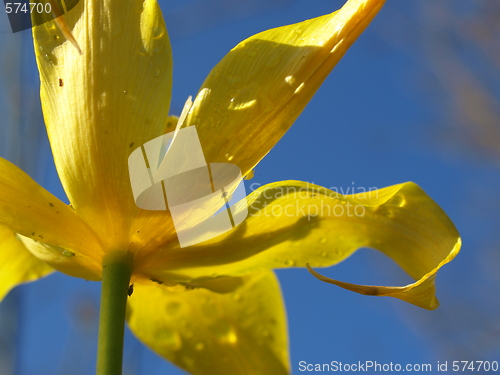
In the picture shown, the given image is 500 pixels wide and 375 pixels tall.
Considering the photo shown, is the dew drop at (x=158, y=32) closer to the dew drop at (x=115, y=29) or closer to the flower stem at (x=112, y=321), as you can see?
the dew drop at (x=115, y=29)

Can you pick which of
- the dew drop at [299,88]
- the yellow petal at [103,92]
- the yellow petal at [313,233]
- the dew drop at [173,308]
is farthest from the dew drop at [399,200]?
the dew drop at [173,308]

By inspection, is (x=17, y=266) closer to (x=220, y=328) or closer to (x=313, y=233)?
(x=220, y=328)

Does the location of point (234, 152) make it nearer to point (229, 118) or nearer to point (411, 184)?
point (229, 118)

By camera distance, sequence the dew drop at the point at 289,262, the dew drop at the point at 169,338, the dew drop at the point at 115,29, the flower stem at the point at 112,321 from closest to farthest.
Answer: the flower stem at the point at 112,321, the dew drop at the point at 115,29, the dew drop at the point at 289,262, the dew drop at the point at 169,338

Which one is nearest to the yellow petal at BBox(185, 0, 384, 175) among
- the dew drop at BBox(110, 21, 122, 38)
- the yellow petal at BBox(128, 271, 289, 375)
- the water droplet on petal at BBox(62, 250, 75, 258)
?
the dew drop at BBox(110, 21, 122, 38)

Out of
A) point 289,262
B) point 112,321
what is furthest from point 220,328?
point 112,321

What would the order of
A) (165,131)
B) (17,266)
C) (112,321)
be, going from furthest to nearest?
(17,266) < (165,131) < (112,321)
